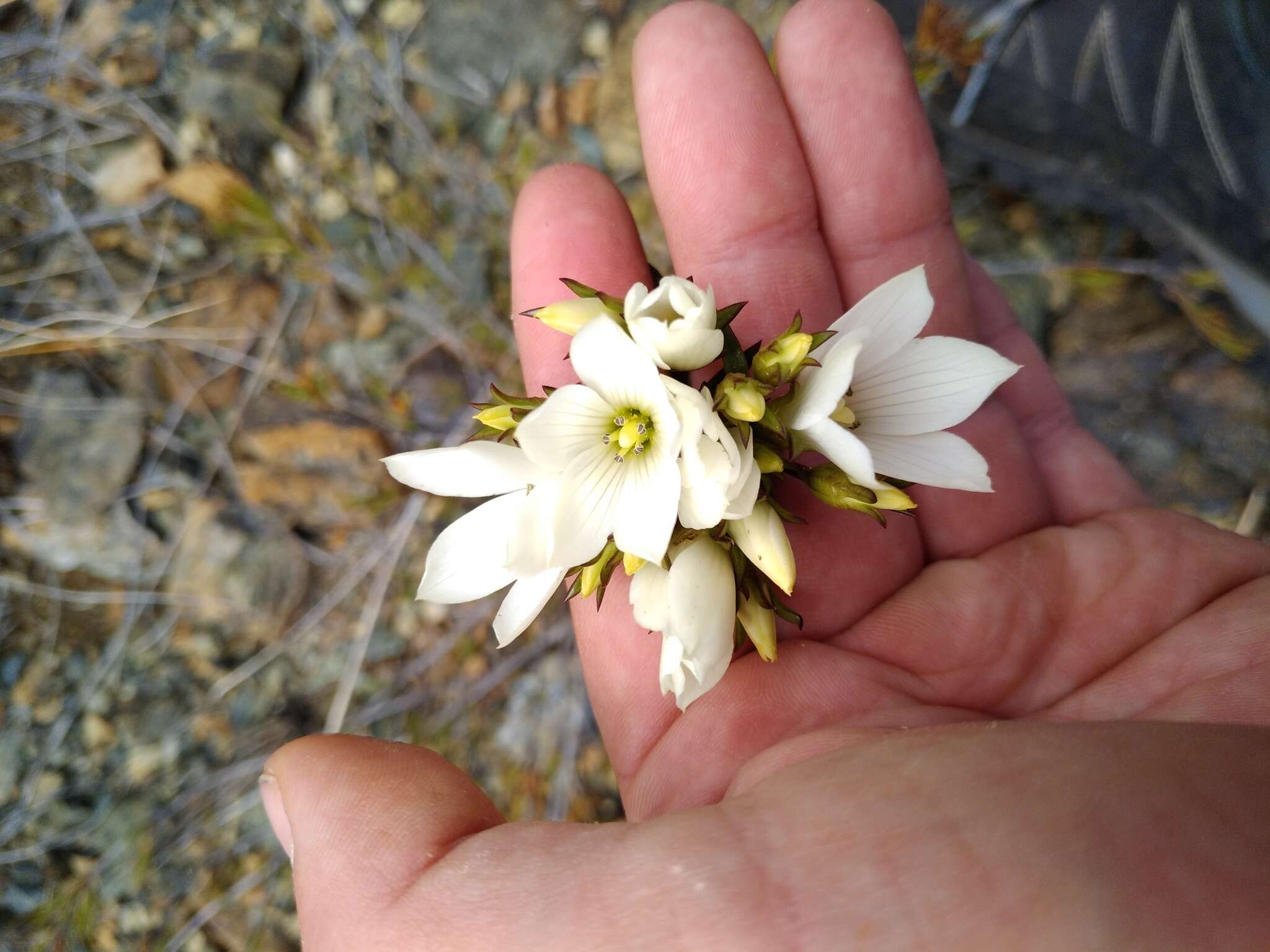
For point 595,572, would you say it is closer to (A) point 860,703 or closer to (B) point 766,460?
(B) point 766,460

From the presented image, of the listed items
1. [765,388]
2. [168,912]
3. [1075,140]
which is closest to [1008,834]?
[765,388]

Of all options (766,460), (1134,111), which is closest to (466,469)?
(766,460)

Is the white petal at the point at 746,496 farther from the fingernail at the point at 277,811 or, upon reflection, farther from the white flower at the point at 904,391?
the fingernail at the point at 277,811

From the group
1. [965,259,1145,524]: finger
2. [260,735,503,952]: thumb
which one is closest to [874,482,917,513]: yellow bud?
[260,735,503,952]: thumb

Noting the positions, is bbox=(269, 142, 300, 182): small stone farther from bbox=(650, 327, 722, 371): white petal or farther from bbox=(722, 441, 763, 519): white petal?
bbox=(722, 441, 763, 519): white petal

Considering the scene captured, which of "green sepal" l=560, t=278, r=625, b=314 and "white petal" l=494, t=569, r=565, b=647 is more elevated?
"green sepal" l=560, t=278, r=625, b=314

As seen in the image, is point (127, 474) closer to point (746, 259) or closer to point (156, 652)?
point (156, 652)

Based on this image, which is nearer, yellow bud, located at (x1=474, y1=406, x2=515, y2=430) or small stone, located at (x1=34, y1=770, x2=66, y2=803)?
yellow bud, located at (x1=474, y1=406, x2=515, y2=430)
